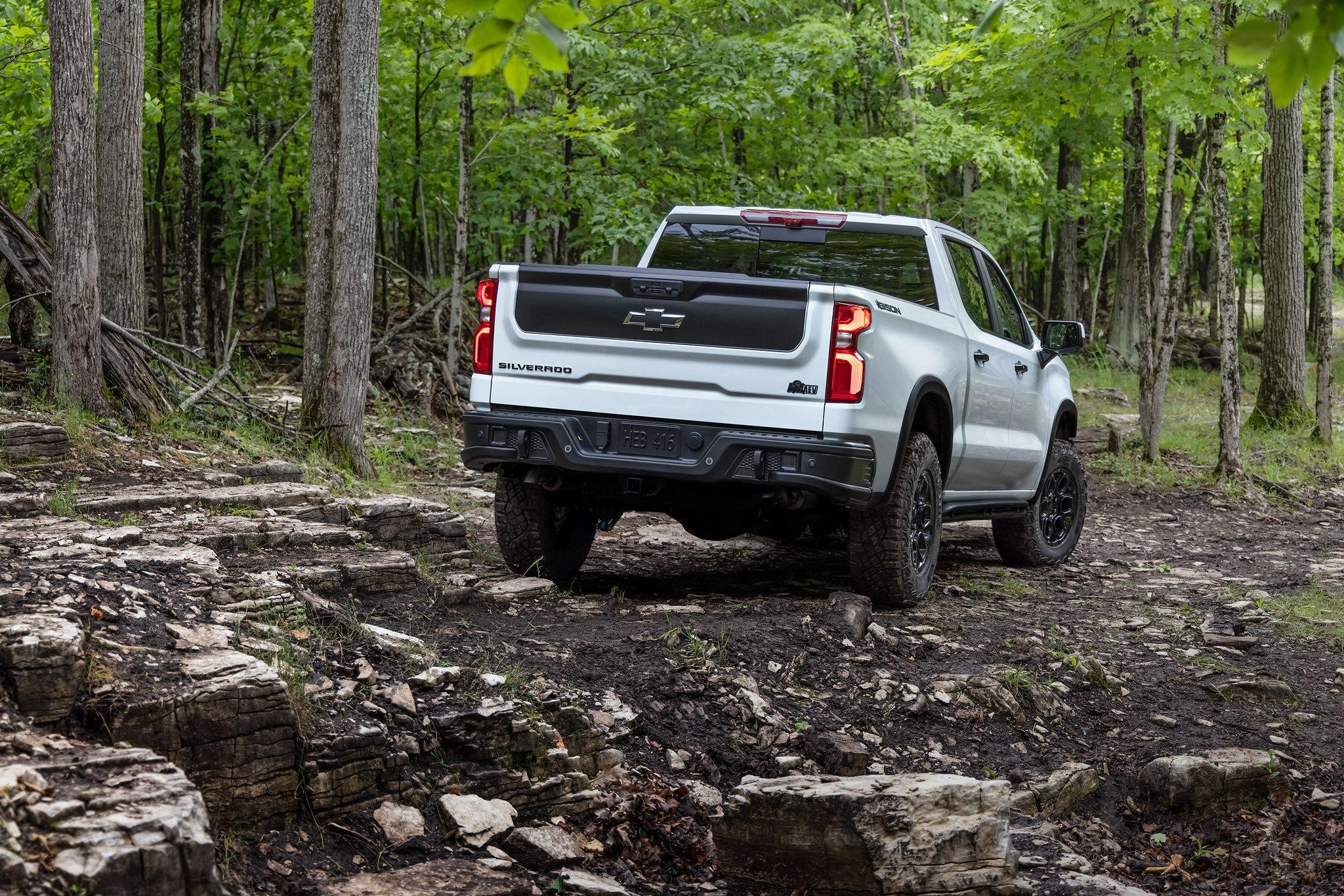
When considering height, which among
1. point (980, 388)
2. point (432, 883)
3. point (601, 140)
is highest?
point (601, 140)

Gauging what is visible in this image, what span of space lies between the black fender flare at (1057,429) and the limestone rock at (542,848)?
5.65 metres

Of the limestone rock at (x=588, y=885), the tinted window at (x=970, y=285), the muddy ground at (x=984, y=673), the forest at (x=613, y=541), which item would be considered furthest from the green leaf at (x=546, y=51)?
the tinted window at (x=970, y=285)

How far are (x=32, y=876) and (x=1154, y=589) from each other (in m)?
7.22

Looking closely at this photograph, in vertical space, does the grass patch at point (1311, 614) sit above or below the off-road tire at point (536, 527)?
below

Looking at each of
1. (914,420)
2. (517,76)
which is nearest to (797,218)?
(914,420)

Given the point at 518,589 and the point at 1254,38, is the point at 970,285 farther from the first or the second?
the point at 1254,38

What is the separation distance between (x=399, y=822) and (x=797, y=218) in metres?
4.57

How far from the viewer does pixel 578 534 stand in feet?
23.8

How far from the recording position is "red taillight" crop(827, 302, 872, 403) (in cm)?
585

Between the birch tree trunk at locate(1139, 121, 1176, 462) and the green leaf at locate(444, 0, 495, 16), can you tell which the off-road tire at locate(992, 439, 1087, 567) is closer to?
the birch tree trunk at locate(1139, 121, 1176, 462)

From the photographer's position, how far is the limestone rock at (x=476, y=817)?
3.87 m

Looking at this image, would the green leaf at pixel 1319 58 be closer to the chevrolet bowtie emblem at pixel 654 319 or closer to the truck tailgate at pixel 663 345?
the truck tailgate at pixel 663 345

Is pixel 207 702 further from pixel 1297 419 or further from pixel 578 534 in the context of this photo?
pixel 1297 419

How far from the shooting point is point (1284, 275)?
634 inches
